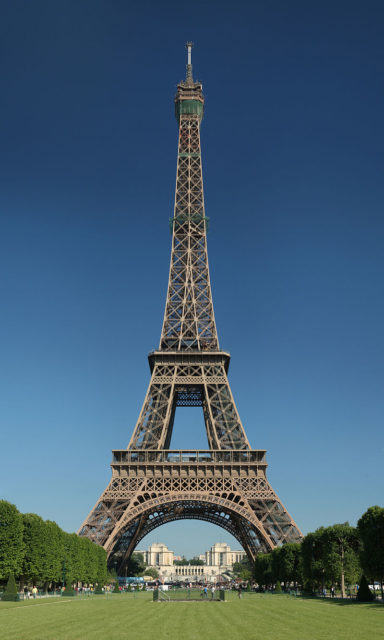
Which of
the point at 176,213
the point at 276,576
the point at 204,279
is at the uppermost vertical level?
the point at 176,213

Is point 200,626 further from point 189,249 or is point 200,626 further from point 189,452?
point 189,249

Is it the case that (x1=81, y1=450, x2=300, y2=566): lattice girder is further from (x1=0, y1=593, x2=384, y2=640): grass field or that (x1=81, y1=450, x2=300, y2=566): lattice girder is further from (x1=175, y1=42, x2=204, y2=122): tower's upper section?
(x1=175, y1=42, x2=204, y2=122): tower's upper section

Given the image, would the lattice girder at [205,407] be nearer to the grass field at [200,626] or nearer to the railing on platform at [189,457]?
the railing on platform at [189,457]

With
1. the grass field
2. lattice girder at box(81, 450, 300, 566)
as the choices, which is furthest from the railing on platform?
the grass field

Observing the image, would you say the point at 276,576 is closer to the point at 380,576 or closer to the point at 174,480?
the point at 174,480

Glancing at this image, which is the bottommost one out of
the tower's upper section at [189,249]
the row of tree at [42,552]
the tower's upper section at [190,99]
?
the row of tree at [42,552]

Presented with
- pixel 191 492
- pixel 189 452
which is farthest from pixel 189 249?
pixel 191 492

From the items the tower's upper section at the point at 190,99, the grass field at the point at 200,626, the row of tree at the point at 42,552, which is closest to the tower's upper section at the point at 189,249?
the tower's upper section at the point at 190,99

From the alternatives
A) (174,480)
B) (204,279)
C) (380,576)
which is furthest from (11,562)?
(204,279)
